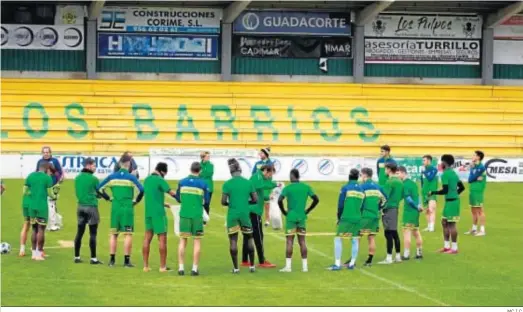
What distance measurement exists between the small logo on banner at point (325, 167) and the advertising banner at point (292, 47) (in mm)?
10605

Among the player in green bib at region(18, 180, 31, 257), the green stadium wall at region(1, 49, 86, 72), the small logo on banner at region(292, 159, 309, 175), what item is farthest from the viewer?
the green stadium wall at region(1, 49, 86, 72)

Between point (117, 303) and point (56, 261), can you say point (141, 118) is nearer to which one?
point (56, 261)

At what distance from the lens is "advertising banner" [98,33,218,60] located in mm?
49125

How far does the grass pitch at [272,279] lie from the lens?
59.4 ft

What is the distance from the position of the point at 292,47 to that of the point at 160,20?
6.17 m

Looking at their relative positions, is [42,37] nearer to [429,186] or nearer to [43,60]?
[43,60]

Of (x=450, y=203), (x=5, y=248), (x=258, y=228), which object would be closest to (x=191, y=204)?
(x=258, y=228)

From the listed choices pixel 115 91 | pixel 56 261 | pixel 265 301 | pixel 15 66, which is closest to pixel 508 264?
pixel 265 301

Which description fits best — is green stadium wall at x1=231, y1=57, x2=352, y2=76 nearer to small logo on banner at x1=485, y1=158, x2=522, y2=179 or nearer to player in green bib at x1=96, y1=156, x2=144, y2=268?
small logo on banner at x1=485, y1=158, x2=522, y2=179

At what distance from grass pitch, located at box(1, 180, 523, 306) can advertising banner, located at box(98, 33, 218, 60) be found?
2232 cm

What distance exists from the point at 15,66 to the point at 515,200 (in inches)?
915

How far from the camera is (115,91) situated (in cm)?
4716

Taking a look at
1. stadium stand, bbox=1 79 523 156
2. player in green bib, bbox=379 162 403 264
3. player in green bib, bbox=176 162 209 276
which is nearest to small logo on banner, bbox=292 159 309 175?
stadium stand, bbox=1 79 523 156

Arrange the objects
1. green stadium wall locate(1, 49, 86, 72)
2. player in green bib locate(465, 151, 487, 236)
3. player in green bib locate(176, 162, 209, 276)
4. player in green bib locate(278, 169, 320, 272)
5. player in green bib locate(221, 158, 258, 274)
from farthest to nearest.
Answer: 1. green stadium wall locate(1, 49, 86, 72)
2. player in green bib locate(465, 151, 487, 236)
3. player in green bib locate(278, 169, 320, 272)
4. player in green bib locate(221, 158, 258, 274)
5. player in green bib locate(176, 162, 209, 276)
